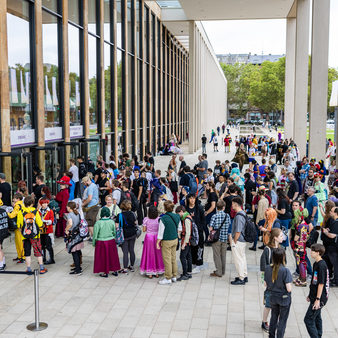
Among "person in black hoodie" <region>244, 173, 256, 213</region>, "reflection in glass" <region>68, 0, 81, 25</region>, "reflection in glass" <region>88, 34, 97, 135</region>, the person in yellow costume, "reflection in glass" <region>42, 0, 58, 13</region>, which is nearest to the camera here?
the person in yellow costume

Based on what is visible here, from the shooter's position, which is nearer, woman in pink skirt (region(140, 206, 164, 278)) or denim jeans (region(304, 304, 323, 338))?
denim jeans (region(304, 304, 323, 338))

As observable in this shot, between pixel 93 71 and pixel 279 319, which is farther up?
pixel 93 71

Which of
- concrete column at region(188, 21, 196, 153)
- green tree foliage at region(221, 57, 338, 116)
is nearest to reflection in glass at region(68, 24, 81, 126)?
concrete column at region(188, 21, 196, 153)

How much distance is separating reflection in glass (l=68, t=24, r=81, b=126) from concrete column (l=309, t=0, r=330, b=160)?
11379 millimetres

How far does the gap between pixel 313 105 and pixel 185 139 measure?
31.3 meters

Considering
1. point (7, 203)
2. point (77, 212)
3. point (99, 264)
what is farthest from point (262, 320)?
point (7, 203)

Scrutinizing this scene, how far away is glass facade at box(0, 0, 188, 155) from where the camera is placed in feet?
47.1

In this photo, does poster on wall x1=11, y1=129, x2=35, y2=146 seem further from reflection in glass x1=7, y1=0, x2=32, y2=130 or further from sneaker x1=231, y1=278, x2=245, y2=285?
sneaker x1=231, y1=278, x2=245, y2=285

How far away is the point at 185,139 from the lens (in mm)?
54094

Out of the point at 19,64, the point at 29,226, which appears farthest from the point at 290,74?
the point at 29,226

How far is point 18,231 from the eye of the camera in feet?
32.0

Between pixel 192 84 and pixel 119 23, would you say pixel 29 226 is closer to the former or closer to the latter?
pixel 119 23

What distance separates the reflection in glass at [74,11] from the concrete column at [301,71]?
16741 mm

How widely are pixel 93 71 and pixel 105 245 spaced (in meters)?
13.0
